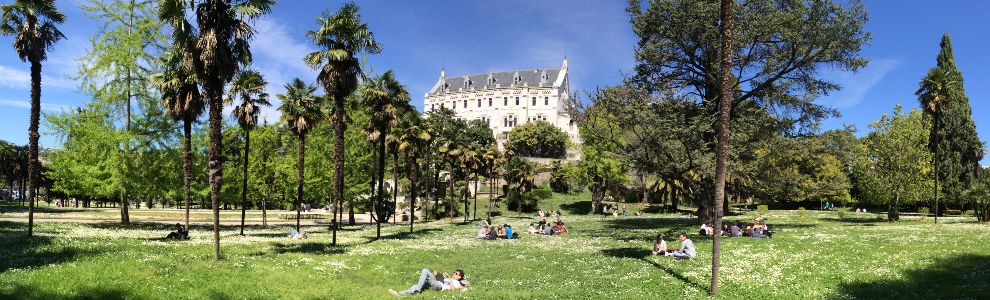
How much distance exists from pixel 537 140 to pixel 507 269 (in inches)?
3358

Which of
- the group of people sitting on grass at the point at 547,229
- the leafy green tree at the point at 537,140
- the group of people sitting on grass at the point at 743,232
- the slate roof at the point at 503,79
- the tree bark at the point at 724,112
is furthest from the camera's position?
the slate roof at the point at 503,79

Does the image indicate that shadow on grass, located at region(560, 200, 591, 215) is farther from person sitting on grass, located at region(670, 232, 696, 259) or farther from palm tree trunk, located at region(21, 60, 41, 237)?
palm tree trunk, located at region(21, 60, 41, 237)

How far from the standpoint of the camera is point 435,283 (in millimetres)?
13969

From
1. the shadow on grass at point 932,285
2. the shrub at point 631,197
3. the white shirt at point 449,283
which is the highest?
the shadow on grass at point 932,285

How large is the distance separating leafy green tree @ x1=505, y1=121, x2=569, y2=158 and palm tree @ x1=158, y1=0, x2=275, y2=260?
84.5 m

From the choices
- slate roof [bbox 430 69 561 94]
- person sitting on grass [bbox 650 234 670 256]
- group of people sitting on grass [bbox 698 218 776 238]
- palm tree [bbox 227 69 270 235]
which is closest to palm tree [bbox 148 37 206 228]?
palm tree [bbox 227 69 270 235]

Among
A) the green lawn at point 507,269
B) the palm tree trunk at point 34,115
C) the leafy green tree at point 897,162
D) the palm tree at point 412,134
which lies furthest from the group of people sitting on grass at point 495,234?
the leafy green tree at point 897,162

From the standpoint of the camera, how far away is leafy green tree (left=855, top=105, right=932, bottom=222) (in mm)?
32656

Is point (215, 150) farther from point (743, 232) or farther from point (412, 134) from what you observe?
point (743, 232)

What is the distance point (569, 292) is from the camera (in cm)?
1302

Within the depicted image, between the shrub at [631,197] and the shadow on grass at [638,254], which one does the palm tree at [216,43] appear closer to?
the shadow on grass at [638,254]

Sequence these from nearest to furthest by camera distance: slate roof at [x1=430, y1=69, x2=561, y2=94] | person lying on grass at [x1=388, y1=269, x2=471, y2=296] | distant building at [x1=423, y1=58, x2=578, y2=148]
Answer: person lying on grass at [x1=388, y1=269, x2=471, y2=296] → distant building at [x1=423, y1=58, x2=578, y2=148] → slate roof at [x1=430, y1=69, x2=561, y2=94]

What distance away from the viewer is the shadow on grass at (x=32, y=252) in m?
13.8

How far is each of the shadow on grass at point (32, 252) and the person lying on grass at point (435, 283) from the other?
10.4m
